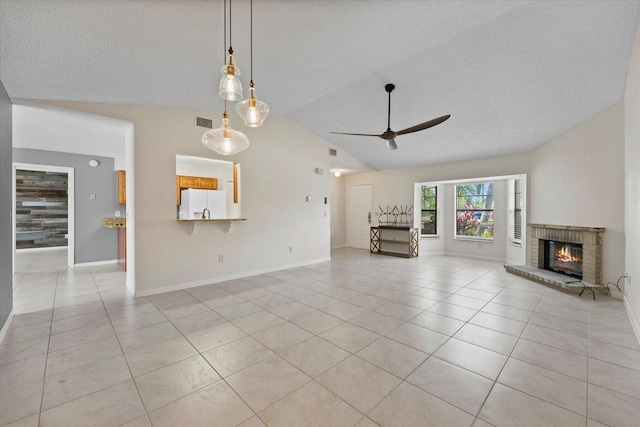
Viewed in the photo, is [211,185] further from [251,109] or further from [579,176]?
[579,176]

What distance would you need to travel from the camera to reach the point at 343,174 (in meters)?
9.01

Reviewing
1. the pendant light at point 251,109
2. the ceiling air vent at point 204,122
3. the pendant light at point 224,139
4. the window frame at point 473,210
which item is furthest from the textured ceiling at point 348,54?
the window frame at point 473,210

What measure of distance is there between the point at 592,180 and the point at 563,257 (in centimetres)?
149

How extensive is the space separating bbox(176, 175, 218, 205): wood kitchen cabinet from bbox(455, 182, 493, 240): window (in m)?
6.40

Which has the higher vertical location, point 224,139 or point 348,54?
point 348,54

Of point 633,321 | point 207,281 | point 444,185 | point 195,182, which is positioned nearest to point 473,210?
point 444,185

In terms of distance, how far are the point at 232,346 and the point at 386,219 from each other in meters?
6.39

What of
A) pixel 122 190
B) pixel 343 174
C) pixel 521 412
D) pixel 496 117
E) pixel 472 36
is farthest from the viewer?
pixel 343 174

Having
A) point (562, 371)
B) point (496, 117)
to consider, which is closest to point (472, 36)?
point (496, 117)

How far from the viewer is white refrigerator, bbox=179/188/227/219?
4996mm

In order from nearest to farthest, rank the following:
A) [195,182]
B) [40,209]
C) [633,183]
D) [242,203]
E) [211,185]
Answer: [633,183] < [242,203] < [195,182] < [211,185] < [40,209]

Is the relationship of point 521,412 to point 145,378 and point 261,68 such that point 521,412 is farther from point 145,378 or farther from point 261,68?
point 261,68

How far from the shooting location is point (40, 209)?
8.19 m

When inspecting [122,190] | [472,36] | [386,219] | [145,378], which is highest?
[472,36]
